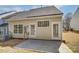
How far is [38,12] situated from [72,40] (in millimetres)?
602

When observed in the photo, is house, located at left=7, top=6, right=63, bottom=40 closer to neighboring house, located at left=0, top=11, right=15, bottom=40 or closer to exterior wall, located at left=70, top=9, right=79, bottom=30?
neighboring house, located at left=0, top=11, right=15, bottom=40

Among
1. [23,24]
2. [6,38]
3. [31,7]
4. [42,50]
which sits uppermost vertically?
[31,7]

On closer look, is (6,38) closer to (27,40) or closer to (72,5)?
(27,40)

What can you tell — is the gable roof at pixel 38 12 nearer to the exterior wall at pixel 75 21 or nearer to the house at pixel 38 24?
the house at pixel 38 24

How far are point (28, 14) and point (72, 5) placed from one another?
614 mm

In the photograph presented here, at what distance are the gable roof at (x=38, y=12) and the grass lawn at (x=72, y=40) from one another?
32 centimetres

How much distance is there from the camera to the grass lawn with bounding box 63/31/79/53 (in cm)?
243

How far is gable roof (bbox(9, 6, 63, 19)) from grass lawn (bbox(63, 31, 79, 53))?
1.05 ft

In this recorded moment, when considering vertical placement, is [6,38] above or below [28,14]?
below

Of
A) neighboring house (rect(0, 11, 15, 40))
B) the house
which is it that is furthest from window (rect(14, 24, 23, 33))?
neighboring house (rect(0, 11, 15, 40))

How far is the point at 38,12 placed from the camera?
2.48 metres

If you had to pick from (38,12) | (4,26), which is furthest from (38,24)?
(4,26)
